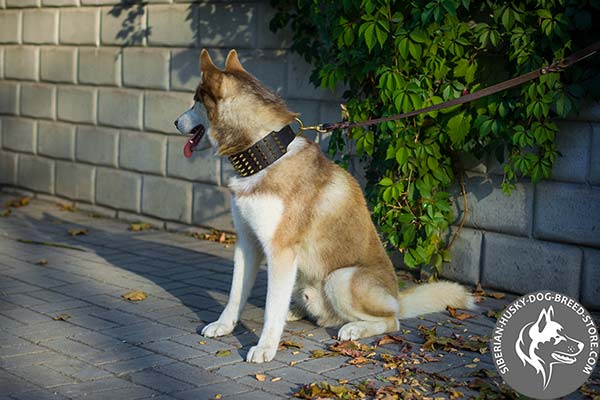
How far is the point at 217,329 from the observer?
544 centimetres

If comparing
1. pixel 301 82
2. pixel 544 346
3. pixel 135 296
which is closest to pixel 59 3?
pixel 301 82

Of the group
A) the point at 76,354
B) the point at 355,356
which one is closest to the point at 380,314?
the point at 355,356

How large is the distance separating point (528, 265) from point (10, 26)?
705 centimetres

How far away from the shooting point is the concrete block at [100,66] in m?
9.43

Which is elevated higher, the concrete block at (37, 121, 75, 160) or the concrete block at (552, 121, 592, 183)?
the concrete block at (552, 121, 592, 183)

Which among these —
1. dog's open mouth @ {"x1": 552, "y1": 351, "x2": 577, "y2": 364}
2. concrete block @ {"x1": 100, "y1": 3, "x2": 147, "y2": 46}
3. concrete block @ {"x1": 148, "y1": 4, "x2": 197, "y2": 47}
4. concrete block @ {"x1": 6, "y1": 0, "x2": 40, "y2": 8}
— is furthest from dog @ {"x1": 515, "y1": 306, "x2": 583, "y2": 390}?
concrete block @ {"x1": 6, "y1": 0, "x2": 40, "y2": 8}

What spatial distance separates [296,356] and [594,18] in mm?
2852

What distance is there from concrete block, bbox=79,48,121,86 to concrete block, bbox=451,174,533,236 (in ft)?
13.7

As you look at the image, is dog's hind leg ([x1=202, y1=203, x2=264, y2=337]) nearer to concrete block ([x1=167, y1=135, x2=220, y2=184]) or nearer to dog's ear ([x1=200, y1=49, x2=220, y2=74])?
dog's ear ([x1=200, y1=49, x2=220, y2=74])

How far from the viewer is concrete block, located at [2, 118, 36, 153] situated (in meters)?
10.5

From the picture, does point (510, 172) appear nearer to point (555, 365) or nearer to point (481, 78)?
point (481, 78)

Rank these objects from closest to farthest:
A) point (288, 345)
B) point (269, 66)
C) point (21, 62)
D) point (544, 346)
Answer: point (544, 346) < point (288, 345) < point (269, 66) < point (21, 62)

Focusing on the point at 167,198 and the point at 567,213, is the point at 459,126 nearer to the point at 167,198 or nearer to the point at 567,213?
the point at 567,213

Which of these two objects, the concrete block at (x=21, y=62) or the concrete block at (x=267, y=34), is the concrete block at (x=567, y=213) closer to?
the concrete block at (x=267, y=34)
